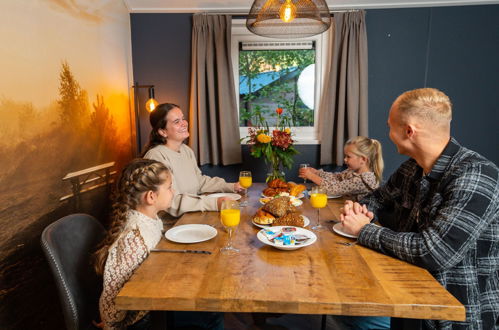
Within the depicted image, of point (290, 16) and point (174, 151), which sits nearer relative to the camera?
point (290, 16)

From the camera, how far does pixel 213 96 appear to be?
3234 mm

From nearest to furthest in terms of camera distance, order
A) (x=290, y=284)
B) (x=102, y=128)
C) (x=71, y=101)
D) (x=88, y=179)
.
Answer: (x=290, y=284) < (x=71, y=101) < (x=88, y=179) < (x=102, y=128)

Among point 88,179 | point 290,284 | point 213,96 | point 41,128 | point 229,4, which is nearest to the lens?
point 290,284

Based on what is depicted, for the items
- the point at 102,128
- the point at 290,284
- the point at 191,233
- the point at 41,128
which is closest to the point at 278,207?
the point at 191,233

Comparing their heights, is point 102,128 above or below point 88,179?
above

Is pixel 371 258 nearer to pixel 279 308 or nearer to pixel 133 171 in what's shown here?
pixel 279 308

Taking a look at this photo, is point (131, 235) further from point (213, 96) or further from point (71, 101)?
point (213, 96)

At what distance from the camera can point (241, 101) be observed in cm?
347

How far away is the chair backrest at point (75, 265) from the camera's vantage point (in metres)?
1.33

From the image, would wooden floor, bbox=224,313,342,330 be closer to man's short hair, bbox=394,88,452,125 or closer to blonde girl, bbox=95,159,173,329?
blonde girl, bbox=95,159,173,329

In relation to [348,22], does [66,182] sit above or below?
below

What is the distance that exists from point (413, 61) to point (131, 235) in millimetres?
3072

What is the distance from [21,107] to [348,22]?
2.71 m

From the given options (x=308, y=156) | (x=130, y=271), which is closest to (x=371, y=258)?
(x=130, y=271)
